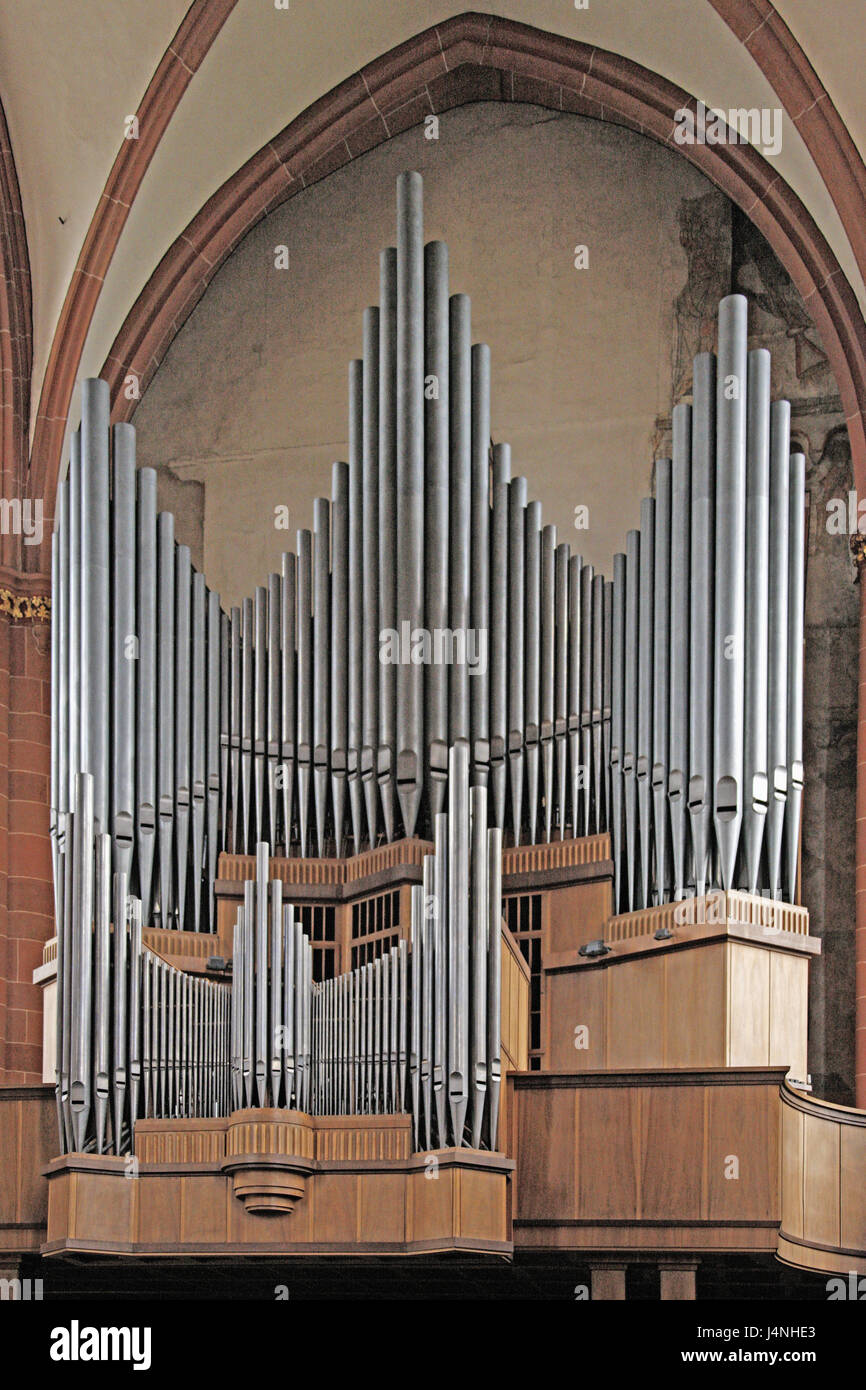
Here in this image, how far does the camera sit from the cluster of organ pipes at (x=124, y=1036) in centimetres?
1469

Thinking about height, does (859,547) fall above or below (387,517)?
below

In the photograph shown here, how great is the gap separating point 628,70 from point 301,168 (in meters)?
3.03

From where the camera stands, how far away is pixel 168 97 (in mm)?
18672

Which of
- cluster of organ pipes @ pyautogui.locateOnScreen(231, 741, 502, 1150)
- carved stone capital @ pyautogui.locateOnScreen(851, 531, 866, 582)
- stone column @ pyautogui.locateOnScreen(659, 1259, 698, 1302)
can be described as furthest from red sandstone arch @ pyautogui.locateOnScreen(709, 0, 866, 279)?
stone column @ pyautogui.locateOnScreen(659, 1259, 698, 1302)

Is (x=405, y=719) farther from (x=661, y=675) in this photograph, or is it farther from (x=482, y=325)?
(x=482, y=325)

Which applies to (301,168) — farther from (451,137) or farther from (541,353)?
(541,353)

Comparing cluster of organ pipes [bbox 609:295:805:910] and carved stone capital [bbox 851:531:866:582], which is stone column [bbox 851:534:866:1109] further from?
cluster of organ pipes [bbox 609:295:805:910]

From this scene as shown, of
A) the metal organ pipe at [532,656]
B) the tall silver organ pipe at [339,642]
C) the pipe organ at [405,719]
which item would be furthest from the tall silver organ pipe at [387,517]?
the metal organ pipe at [532,656]

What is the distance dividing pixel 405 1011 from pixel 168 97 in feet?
26.9

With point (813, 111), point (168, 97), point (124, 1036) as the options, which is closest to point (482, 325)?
point (168, 97)

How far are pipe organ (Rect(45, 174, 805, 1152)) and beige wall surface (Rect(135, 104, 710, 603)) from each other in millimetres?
2277

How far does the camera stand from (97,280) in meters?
19.2

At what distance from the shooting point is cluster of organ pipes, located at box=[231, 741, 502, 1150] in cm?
1428

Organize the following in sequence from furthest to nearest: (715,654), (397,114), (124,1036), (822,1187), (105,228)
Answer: (397,114)
(105,228)
(715,654)
(124,1036)
(822,1187)
